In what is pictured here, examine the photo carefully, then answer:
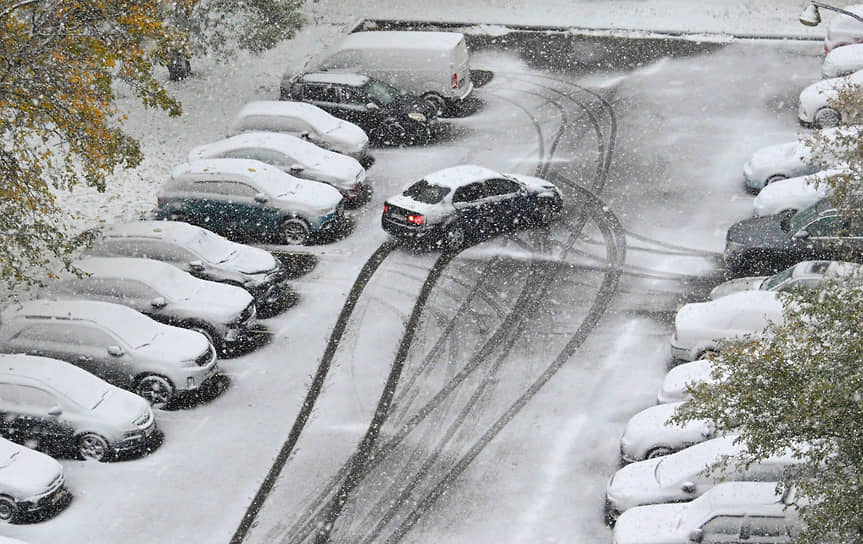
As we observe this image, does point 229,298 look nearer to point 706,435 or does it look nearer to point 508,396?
point 508,396

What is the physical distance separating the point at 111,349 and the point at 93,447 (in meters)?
1.69

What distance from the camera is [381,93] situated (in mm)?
25578

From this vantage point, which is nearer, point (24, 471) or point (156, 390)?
point (24, 471)

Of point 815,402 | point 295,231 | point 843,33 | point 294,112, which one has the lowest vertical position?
point 843,33

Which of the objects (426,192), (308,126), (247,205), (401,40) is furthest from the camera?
(401,40)

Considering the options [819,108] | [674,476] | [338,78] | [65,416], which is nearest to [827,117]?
[819,108]

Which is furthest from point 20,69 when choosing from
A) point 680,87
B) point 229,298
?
point 680,87

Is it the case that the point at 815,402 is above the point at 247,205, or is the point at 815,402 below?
above

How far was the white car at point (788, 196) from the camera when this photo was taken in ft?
64.9

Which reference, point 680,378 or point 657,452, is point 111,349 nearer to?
point 657,452

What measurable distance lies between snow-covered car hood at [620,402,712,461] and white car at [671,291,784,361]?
6.46 ft

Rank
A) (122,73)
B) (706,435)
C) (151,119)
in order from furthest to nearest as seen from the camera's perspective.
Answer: (151,119) < (122,73) < (706,435)

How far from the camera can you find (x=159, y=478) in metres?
14.5

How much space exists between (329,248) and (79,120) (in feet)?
21.5
